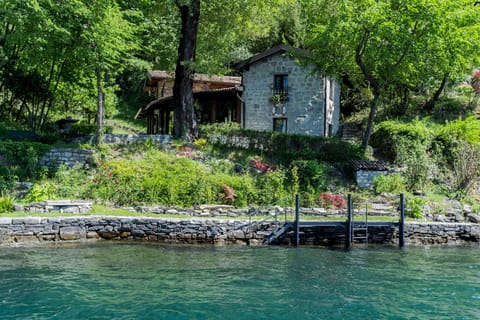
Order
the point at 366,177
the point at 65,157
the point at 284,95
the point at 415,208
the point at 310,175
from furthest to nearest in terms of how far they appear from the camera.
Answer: the point at 284,95 → the point at 366,177 → the point at 65,157 → the point at 310,175 → the point at 415,208

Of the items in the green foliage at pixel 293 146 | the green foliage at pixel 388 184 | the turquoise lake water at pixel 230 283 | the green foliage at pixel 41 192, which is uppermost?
the green foliage at pixel 293 146

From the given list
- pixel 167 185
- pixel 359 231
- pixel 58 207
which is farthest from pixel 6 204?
pixel 359 231

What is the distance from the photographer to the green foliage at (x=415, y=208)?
64.3ft

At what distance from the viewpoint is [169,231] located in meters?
16.9

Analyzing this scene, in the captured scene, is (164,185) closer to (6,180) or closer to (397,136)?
(6,180)

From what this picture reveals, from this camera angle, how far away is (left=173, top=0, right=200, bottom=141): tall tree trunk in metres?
25.0

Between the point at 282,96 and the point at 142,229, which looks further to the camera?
the point at 282,96

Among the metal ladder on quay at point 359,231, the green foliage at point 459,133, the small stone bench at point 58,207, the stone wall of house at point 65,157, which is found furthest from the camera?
the green foliage at point 459,133

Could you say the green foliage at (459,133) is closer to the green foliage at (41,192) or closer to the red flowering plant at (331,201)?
the red flowering plant at (331,201)

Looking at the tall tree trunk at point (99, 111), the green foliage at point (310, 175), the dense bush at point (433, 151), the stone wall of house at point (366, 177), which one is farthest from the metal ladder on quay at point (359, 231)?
the tall tree trunk at point (99, 111)

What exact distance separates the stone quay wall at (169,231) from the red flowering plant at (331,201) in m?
2.21

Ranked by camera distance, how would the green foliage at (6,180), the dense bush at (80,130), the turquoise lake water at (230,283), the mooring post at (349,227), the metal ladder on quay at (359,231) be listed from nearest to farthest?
the turquoise lake water at (230,283)
the mooring post at (349,227)
the metal ladder on quay at (359,231)
the green foliage at (6,180)
the dense bush at (80,130)

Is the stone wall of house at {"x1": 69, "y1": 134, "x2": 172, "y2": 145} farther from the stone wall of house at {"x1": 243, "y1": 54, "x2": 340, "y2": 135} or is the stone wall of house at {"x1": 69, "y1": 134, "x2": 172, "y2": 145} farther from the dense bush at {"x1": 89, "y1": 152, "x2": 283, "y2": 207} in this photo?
the stone wall of house at {"x1": 243, "y1": 54, "x2": 340, "y2": 135}

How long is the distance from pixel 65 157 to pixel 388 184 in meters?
15.0
